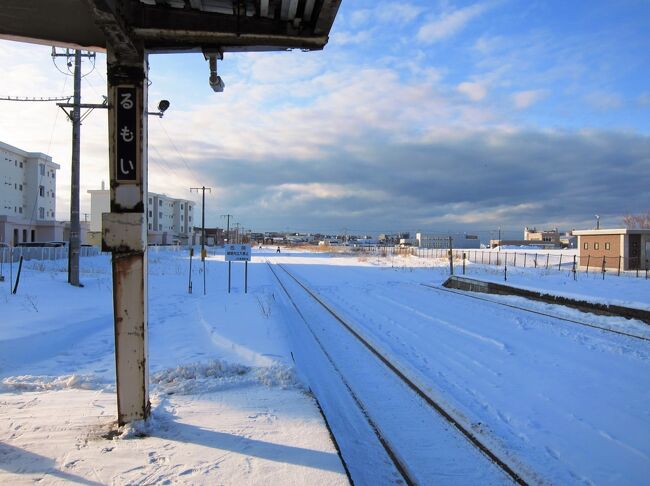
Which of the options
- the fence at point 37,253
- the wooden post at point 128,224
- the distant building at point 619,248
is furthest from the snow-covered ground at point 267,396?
the distant building at point 619,248

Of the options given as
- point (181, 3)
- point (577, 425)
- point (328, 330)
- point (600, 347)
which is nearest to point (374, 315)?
point (328, 330)

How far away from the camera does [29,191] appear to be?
71.4 metres

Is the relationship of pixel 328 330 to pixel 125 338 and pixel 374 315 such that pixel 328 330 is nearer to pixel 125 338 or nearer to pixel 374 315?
pixel 374 315

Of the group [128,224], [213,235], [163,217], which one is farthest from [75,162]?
[213,235]

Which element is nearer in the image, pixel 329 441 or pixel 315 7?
pixel 329 441

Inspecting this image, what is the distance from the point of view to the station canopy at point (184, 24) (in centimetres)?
476

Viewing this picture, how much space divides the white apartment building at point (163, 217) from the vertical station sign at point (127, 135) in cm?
8818

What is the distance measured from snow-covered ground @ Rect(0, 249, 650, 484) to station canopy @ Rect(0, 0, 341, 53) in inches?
142

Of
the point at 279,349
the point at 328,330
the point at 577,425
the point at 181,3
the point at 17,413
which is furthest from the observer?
the point at 328,330

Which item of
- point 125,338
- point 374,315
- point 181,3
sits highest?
point 181,3

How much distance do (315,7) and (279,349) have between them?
5.87 meters

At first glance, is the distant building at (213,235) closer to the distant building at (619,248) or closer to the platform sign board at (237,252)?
the distant building at (619,248)

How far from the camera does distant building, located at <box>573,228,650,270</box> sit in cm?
4222

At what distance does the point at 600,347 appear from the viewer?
33.0 ft
